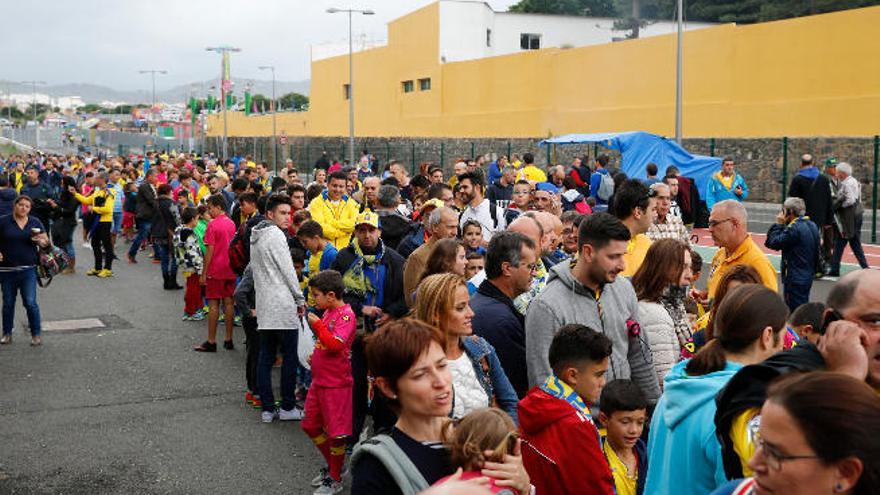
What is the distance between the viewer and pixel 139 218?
1930cm

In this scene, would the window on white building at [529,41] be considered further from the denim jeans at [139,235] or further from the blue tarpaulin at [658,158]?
the denim jeans at [139,235]

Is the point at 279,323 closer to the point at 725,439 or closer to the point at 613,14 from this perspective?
the point at 725,439

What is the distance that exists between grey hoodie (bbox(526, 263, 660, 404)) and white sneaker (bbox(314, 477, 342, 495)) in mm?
2357

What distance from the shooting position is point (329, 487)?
6.64 metres

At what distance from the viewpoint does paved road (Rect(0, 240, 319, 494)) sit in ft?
22.9

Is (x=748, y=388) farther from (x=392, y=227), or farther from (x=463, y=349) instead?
(x=392, y=227)

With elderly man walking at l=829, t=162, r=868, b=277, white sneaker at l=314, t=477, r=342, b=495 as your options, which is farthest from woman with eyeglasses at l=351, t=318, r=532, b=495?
elderly man walking at l=829, t=162, r=868, b=277

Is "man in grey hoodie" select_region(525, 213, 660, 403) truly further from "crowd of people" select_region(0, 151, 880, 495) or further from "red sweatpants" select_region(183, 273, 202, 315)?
"red sweatpants" select_region(183, 273, 202, 315)

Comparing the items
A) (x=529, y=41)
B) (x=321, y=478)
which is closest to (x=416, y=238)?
(x=321, y=478)

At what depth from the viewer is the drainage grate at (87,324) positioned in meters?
12.7

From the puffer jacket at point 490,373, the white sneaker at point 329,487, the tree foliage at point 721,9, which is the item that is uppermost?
the tree foliage at point 721,9

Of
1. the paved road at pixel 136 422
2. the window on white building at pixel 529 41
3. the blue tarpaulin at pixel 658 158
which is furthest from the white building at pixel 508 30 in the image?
the paved road at pixel 136 422

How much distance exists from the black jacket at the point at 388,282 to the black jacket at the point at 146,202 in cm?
1185

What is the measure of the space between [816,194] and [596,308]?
468 inches
